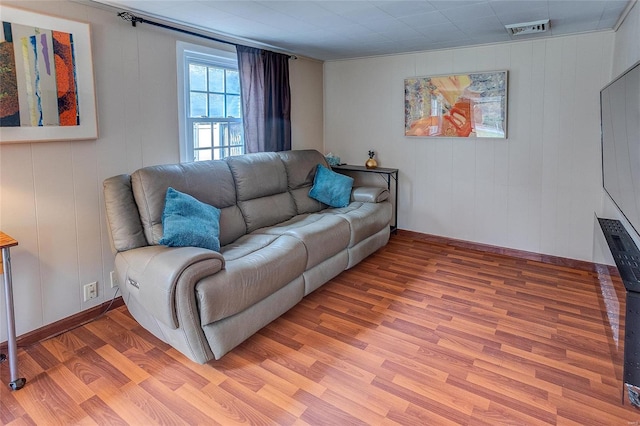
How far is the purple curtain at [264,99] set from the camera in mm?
3846

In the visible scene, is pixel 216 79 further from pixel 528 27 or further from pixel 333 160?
pixel 528 27

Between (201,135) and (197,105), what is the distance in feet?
0.85

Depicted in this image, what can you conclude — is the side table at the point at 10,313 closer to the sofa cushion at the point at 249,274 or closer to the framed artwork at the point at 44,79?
the framed artwork at the point at 44,79

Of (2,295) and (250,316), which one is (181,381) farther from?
(2,295)

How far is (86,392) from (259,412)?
35.4 inches

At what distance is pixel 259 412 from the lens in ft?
6.30

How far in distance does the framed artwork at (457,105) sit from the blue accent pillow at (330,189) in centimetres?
101

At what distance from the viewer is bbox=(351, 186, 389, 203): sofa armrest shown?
4125 millimetres

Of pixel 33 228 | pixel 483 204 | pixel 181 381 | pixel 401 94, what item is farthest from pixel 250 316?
pixel 401 94

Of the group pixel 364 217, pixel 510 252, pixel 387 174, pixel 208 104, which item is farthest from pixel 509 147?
A: pixel 208 104

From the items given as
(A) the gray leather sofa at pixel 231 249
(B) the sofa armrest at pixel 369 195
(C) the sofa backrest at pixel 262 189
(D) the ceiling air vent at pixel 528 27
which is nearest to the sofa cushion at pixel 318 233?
(A) the gray leather sofa at pixel 231 249

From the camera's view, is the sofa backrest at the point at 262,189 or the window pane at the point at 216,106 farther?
the window pane at the point at 216,106

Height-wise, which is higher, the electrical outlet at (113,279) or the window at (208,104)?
the window at (208,104)

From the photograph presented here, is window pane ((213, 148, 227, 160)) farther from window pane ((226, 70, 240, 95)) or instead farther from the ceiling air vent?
the ceiling air vent
